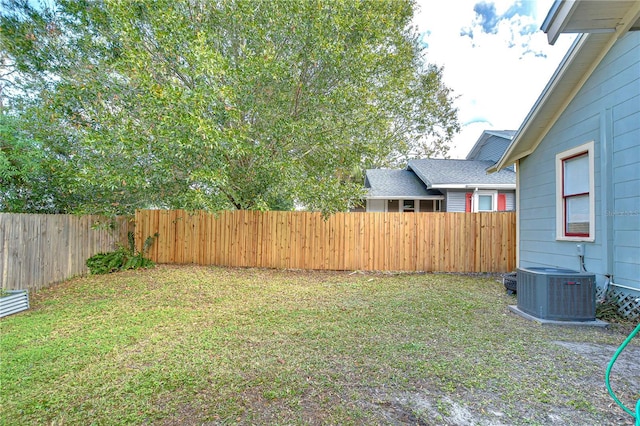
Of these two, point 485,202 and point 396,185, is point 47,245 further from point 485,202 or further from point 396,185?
point 485,202

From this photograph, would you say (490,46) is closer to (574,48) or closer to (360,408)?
(574,48)

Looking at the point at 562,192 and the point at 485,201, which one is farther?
the point at 485,201

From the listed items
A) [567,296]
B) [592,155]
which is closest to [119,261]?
[567,296]

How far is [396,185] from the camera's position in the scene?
43.8 ft

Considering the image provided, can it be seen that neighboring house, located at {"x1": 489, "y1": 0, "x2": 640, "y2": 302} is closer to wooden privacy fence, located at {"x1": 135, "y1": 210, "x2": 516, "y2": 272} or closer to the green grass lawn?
the green grass lawn

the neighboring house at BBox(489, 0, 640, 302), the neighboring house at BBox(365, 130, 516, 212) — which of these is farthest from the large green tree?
the neighboring house at BBox(365, 130, 516, 212)

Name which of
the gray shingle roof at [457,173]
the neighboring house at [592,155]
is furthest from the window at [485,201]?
the neighboring house at [592,155]

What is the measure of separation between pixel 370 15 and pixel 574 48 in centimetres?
377

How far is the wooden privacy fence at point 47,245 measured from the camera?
4805 millimetres

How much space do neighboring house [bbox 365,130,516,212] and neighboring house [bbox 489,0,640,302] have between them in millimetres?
5503

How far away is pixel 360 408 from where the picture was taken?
2.17 metres

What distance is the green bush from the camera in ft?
21.7

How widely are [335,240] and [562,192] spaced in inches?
186

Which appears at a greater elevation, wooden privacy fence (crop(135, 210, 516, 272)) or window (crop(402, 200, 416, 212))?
window (crop(402, 200, 416, 212))
